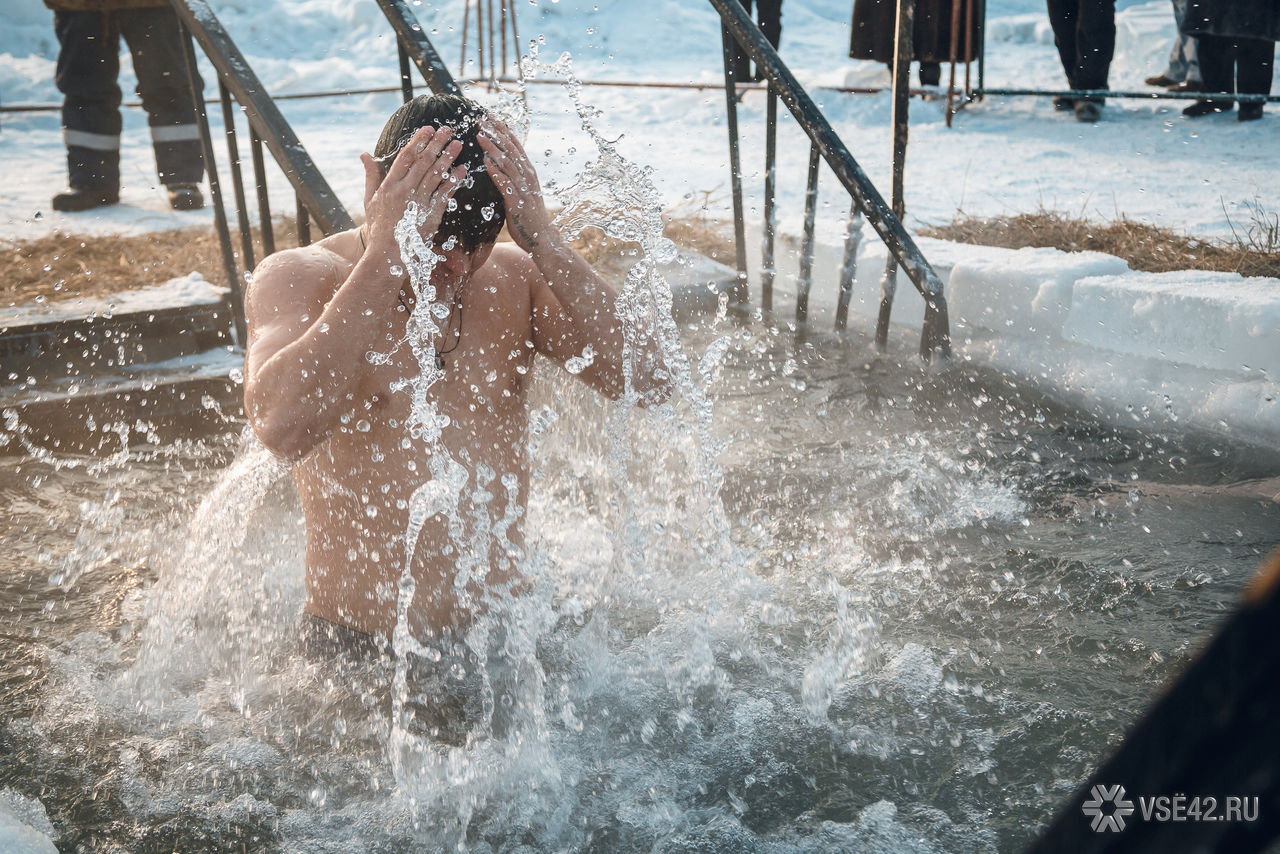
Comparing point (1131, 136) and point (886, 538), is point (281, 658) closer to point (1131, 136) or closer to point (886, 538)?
point (886, 538)

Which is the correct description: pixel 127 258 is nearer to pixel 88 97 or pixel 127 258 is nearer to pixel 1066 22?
pixel 88 97

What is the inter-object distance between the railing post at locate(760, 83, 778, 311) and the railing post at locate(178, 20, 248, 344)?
1.99 meters

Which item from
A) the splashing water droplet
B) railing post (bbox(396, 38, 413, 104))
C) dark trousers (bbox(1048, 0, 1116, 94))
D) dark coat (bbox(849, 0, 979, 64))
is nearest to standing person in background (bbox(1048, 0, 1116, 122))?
dark trousers (bbox(1048, 0, 1116, 94))

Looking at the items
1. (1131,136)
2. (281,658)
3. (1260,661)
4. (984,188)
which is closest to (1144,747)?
(1260,661)

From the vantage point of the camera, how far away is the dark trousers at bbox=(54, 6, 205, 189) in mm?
5566

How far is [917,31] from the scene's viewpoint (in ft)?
27.7

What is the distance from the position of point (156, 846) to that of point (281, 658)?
22.1 inches

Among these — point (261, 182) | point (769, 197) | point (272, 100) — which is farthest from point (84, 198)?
point (769, 197)

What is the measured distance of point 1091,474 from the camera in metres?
3.01

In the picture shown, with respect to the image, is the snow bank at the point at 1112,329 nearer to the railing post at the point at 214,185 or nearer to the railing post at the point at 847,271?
the railing post at the point at 847,271

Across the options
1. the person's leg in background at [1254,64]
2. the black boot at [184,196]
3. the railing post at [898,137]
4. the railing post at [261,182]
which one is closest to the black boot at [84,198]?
the black boot at [184,196]

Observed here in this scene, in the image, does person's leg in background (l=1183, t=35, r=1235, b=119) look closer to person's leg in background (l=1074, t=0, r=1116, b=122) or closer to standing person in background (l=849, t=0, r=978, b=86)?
person's leg in background (l=1074, t=0, r=1116, b=122)

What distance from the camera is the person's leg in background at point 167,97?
554 centimetres

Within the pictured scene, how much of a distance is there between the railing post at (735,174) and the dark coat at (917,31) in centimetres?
487
